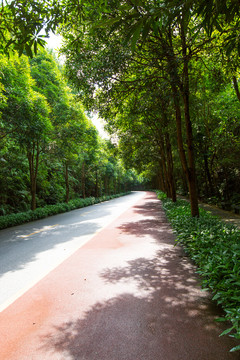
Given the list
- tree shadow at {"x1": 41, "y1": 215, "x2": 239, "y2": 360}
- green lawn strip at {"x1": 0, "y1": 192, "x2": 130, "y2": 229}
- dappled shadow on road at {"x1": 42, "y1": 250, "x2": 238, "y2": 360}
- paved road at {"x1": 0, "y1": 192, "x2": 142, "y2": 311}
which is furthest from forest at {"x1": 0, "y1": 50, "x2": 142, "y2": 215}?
dappled shadow on road at {"x1": 42, "y1": 250, "x2": 238, "y2": 360}

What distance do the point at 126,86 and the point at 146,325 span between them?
6.32 meters

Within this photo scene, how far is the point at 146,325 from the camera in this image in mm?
3014

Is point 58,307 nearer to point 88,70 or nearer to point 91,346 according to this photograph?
point 91,346

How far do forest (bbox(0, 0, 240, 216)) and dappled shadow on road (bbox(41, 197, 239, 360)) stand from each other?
3.17 metres

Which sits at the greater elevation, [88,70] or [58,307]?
[88,70]

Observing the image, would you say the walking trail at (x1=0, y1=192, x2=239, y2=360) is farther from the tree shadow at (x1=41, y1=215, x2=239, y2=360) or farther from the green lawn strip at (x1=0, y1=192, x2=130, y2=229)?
the green lawn strip at (x1=0, y1=192, x2=130, y2=229)

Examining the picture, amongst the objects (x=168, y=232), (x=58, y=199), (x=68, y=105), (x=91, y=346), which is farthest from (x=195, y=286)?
(x=58, y=199)

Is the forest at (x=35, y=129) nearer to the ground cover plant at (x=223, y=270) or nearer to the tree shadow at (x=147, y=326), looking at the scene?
the ground cover plant at (x=223, y=270)

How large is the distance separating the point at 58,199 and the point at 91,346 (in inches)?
887

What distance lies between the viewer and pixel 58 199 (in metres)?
24.3

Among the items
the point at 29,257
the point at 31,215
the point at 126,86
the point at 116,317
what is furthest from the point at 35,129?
the point at 116,317

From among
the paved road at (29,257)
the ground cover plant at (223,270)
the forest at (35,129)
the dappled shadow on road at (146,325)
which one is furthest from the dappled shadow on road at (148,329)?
the forest at (35,129)

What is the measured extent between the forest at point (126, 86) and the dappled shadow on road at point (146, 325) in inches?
125

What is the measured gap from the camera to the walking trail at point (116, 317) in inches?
A: 102
